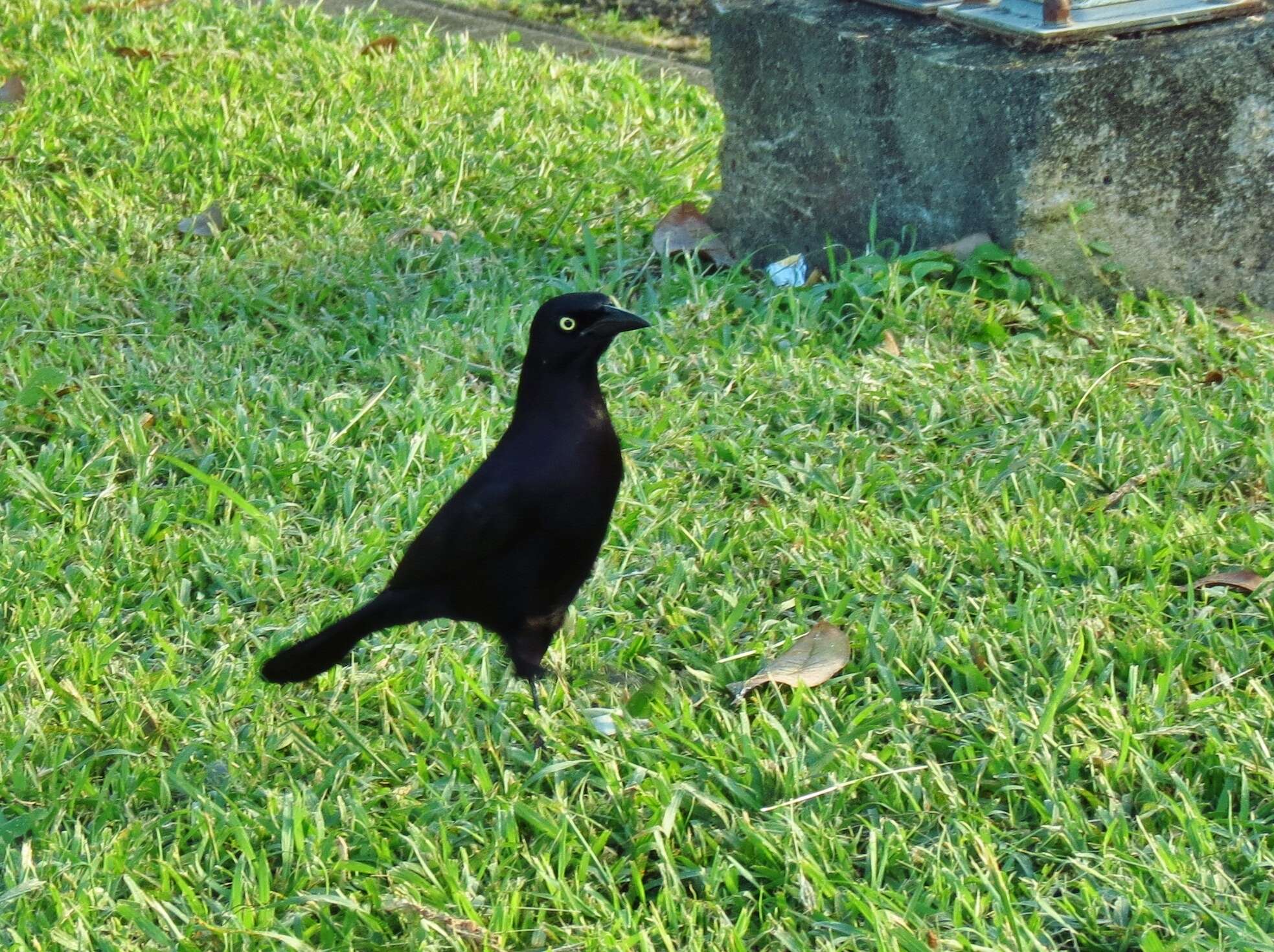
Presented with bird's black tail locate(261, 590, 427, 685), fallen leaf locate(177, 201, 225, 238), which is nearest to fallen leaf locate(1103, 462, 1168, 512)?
bird's black tail locate(261, 590, 427, 685)

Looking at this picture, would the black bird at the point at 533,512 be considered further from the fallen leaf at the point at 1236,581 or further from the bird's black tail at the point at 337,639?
the fallen leaf at the point at 1236,581

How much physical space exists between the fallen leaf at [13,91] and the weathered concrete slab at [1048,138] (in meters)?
2.87

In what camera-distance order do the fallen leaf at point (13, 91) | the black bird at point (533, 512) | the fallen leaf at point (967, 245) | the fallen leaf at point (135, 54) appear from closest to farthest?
the black bird at point (533, 512) < the fallen leaf at point (967, 245) < the fallen leaf at point (13, 91) < the fallen leaf at point (135, 54)

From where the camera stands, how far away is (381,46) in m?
6.55

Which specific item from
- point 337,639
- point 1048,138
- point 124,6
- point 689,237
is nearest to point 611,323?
point 337,639

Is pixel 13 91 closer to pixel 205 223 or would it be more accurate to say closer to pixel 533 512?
pixel 205 223

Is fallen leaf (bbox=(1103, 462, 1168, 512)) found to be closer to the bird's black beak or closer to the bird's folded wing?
the bird's black beak

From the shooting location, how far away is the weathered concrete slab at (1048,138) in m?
4.09

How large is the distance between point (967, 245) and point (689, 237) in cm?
97

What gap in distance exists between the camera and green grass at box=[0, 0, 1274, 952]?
2463 millimetres

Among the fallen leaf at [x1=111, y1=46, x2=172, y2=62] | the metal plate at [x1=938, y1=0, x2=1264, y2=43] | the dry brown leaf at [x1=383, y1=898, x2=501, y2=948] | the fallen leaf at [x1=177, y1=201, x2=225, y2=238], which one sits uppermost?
the metal plate at [x1=938, y1=0, x2=1264, y2=43]

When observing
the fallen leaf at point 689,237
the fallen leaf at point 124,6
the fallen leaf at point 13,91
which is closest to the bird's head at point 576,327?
the fallen leaf at point 689,237

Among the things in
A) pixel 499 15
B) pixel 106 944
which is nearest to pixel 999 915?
pixel 106 944

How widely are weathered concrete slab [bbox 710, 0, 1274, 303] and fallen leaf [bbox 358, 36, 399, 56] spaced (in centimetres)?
226
